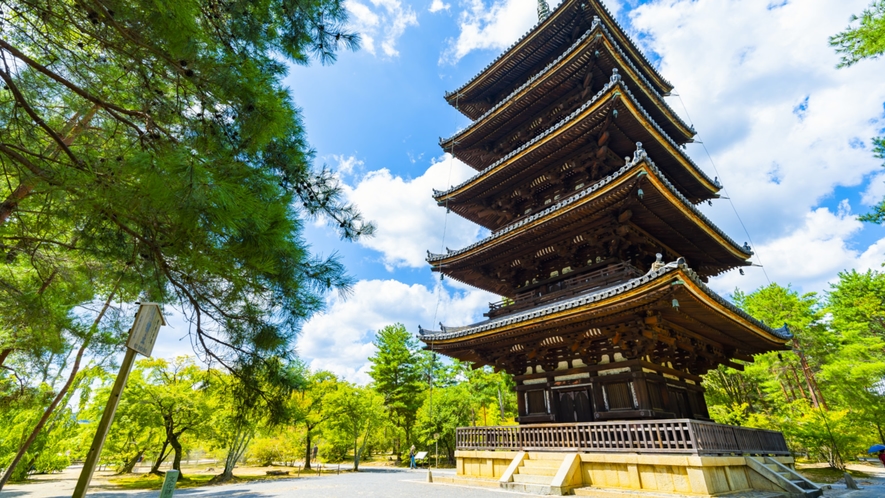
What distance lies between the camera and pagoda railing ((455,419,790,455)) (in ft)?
23.4

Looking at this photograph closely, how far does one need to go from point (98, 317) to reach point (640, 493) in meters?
9.14

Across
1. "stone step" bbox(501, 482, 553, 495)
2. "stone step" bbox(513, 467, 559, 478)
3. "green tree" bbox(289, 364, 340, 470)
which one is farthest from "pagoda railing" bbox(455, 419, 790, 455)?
"green tree" bbox(289, 364, 340, 470)

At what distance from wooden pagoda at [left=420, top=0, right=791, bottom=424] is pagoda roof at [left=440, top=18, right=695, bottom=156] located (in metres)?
0.05

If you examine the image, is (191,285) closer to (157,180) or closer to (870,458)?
(157,180)

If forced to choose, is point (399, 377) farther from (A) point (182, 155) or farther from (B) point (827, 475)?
(A) point (182, 155)

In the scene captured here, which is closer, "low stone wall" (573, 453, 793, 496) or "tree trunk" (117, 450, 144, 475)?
"low stone wall" (573, 453, 793, 496)

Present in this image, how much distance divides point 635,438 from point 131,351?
8557 millimetres

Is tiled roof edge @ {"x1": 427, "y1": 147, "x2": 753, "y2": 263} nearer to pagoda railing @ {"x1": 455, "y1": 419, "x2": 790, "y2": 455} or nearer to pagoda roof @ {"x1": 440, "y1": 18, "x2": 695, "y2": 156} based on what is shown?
pagoda roof @ {"x1": 440, "y1": 18, "x2": 695, "y2": 156}

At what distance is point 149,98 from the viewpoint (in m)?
3.19

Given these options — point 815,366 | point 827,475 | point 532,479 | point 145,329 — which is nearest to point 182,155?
point 145,329

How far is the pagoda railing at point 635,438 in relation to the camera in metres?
7.14

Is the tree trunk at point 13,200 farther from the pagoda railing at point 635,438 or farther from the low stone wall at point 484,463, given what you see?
the low stone wall at point 484,463

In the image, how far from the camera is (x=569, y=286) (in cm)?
1017

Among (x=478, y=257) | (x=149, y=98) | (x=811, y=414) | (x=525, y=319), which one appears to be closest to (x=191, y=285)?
(x=149, y=98)
